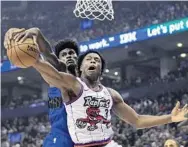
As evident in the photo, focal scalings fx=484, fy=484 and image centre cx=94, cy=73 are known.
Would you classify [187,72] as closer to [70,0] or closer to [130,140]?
[130,140]

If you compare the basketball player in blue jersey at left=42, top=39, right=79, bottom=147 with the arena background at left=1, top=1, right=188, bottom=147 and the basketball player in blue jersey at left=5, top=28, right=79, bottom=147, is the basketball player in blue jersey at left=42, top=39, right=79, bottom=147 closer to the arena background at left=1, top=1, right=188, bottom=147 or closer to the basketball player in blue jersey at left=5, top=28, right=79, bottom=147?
the basketball player in blue jersey at left=5, top=28, right=79, bottom=147

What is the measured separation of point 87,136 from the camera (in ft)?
13.6

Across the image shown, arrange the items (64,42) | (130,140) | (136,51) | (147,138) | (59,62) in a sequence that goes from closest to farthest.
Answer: (59,62), (64,42), (147,138), (130,140), (136,51)

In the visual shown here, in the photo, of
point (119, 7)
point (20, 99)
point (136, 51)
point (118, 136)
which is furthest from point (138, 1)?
point (118, 136)

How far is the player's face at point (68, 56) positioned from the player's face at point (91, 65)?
0.29 metres

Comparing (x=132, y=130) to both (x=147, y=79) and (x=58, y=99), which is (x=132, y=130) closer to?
(x=147, y=79)

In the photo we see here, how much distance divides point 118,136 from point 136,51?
747cm

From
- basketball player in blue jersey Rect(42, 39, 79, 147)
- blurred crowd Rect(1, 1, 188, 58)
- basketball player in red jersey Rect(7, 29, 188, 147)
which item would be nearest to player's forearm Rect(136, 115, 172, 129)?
basketball player in red jersey Rect(7, 29, 188, 147)

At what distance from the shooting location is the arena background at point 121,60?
19.1 meters

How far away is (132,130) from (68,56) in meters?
12.1

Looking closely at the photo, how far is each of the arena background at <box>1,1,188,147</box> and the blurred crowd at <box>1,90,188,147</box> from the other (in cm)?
3

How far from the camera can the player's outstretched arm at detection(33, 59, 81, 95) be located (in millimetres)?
3926

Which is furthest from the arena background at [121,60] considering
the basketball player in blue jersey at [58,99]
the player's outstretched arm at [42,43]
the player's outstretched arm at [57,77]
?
the player's outstretched arm at [57,77]

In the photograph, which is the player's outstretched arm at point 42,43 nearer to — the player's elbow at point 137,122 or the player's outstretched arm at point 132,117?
the player's outstretched arm at point 132,117
